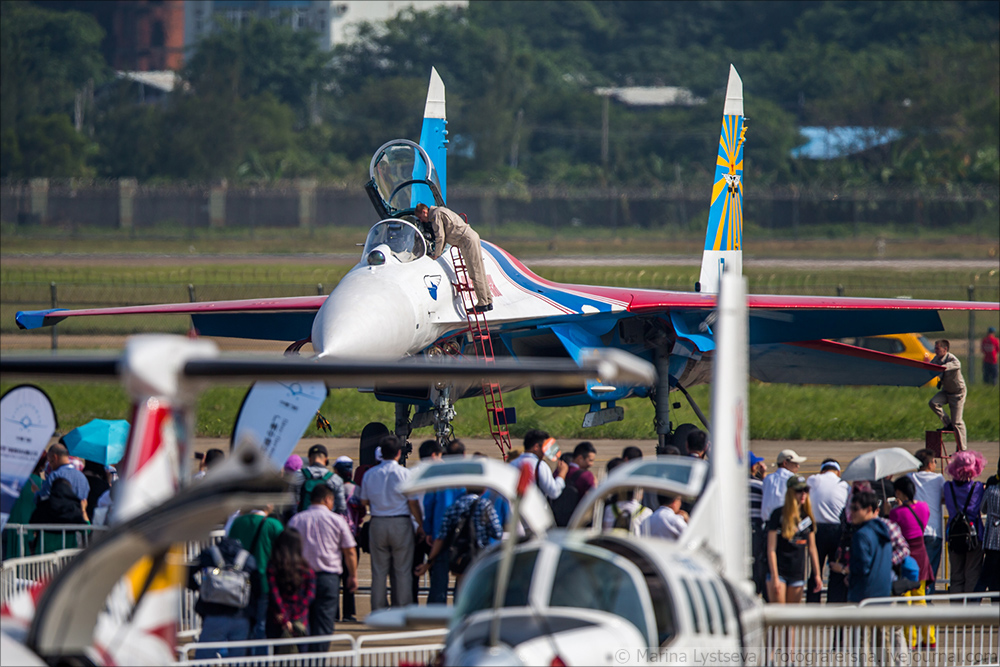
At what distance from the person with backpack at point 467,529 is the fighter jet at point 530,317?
1887 mm

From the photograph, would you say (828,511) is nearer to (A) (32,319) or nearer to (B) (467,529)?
(B) (467,529)

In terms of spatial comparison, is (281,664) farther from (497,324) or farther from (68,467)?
(497,324)

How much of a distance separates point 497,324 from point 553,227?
55.1 metres

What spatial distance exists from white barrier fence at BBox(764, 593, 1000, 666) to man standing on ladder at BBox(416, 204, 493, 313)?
5518 mm

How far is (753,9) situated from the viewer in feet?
324

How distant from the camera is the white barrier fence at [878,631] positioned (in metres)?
6.07

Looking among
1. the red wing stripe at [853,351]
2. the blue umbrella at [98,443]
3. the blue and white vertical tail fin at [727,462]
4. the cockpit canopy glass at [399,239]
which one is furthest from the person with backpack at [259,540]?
the red wing stripe at [853,351]

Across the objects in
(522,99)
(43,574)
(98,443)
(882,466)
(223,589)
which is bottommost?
(43,574)

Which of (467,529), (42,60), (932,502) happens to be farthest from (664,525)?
(42,60)

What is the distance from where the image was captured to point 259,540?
800 centimetres

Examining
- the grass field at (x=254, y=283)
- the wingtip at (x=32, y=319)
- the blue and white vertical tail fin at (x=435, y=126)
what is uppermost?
the blue and white vertical tail fin at (x=435, y=126)

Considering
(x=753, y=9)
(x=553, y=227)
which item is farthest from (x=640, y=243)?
(x=753, y=9)

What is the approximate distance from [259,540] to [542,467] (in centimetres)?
262

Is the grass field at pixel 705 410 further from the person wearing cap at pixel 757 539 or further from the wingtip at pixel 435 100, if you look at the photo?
the person wearing cap at pixel 757 539
